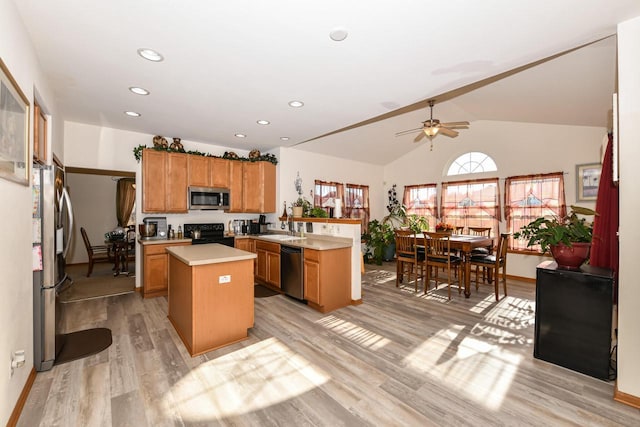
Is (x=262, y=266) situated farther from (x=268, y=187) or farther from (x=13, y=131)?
(x=13, y=131)

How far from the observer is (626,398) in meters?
1.95

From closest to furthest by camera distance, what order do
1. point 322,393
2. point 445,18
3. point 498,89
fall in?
1. point 445,18
2. point 322,393
3. point 498,89

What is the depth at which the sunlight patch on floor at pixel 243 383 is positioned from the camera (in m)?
1.93

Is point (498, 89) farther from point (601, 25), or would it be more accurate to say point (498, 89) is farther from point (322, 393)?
point (322, 393)

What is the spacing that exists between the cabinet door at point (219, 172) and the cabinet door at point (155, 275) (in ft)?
5.17

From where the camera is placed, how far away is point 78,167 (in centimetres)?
424

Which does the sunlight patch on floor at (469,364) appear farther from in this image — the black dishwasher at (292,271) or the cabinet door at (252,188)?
the cabinet door at (252,188)

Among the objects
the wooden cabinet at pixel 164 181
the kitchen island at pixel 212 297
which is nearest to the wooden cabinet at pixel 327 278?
the kitchen island at pixel 212 297

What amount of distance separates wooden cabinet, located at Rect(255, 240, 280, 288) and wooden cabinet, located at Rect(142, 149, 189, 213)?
60.4 inches

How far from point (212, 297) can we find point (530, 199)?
19.5ft

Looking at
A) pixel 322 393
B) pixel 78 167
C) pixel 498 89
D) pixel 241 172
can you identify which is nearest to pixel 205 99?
pixel 241 172

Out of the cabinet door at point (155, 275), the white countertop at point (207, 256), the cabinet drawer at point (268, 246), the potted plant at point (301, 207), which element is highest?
the potted plant at point (301, 207)

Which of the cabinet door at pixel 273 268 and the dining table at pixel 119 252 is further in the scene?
the dining table at pixel 119 252

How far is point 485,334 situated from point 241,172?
186 inches
